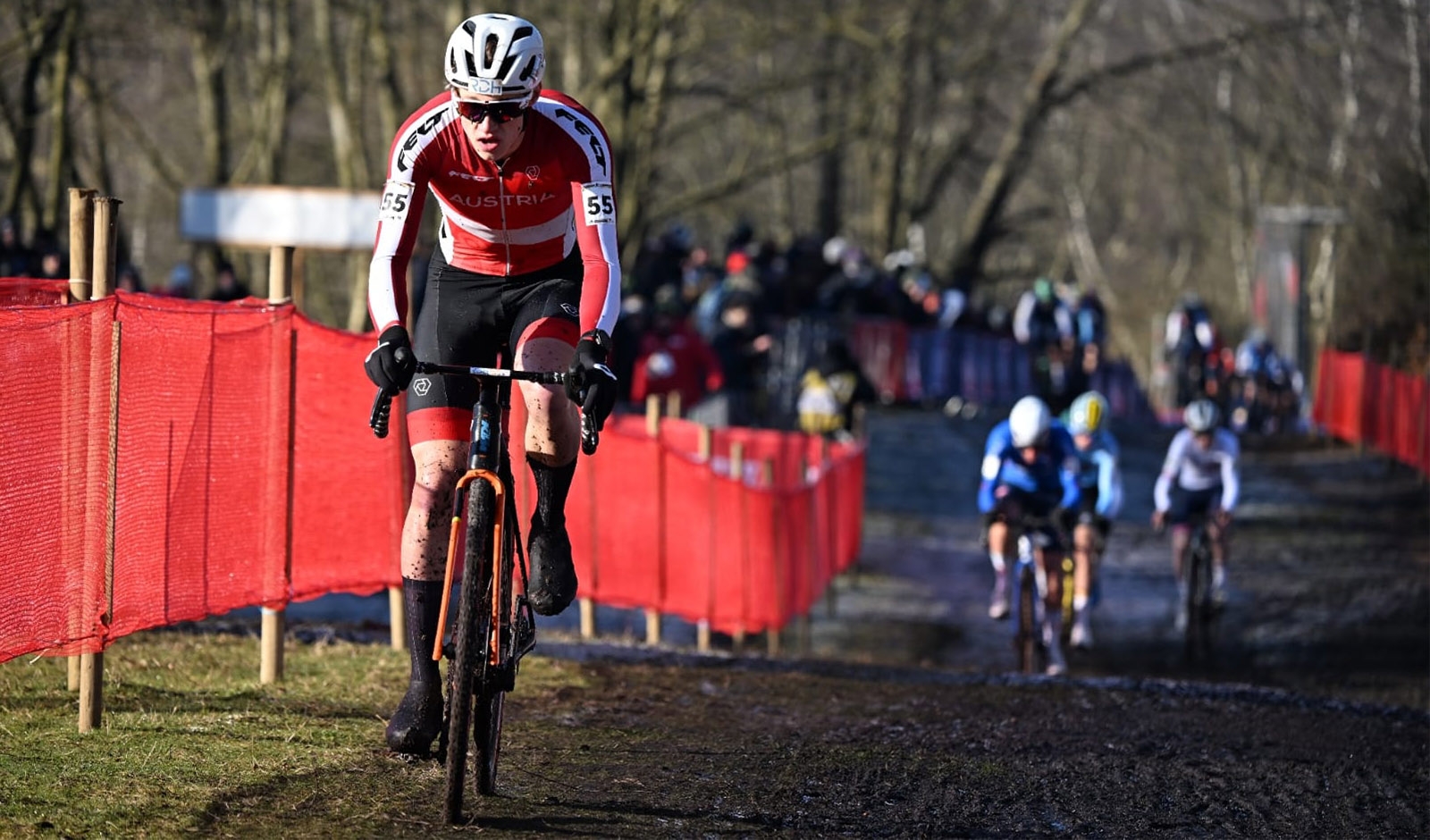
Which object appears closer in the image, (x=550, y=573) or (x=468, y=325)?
(x=550, y=573)

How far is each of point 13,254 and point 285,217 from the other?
11.4 ft

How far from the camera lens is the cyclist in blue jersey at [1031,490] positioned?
13469 millimetres

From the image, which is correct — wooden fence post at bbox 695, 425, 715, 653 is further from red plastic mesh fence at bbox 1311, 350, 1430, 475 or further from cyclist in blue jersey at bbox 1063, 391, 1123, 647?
red plastic mesh fence at bbox 1311, 350, 1430, 475

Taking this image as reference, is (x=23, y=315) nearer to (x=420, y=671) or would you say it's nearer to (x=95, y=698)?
(x=95, y=698)

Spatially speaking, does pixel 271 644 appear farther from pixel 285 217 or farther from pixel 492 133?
pixel 285 217

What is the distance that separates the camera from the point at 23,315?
649cm

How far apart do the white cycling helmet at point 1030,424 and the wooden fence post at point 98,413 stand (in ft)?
25.0

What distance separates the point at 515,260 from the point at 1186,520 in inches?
473

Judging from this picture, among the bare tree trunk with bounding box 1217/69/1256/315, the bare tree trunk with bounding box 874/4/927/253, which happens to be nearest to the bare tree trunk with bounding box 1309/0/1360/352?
the bare tree trunk with bounding box 1217/69/1256/315

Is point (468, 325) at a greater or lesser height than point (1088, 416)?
greater

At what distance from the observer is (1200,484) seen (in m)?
17.4

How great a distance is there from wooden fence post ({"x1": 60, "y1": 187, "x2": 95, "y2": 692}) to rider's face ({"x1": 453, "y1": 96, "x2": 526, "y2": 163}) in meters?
1.49

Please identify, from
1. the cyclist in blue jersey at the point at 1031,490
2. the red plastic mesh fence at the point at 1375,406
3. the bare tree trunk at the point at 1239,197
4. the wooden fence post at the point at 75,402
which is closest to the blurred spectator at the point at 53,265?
the cyclist in blue jersey at the point at 1031,490

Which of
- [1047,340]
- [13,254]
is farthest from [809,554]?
[1047,340]
